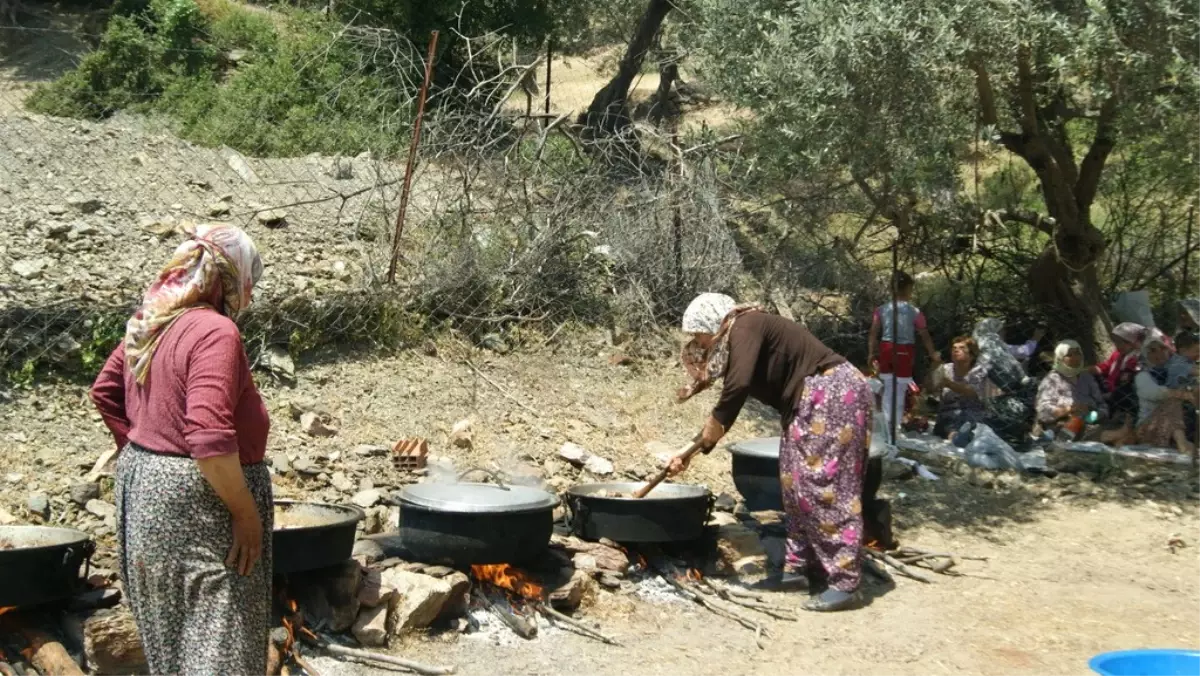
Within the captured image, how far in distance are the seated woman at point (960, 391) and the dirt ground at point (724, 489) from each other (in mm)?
832

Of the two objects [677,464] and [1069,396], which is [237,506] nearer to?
[677,464]

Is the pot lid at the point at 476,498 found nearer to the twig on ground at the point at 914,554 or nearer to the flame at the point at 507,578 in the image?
the flame at the point at 507,578

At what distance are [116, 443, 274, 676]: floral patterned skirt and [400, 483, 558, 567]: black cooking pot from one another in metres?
1.81

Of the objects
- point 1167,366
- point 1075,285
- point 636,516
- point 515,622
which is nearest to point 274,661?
point 515,622

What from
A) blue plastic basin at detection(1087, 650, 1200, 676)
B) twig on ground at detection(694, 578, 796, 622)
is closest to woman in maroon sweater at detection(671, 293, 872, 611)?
twig on ground at detection(694, 578, 796, 622)

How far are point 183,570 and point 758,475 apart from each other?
389 cm

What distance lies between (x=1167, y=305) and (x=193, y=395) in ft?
31.7

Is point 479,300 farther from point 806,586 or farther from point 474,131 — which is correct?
point 806,586

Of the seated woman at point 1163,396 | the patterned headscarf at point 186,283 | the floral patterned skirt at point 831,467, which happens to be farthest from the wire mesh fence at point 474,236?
the patterned headscarf at point 186,283

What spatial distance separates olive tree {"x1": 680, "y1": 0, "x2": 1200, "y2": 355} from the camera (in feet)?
24.1

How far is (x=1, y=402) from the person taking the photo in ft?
21.2

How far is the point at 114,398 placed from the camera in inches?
142

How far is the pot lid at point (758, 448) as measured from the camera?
6.63 m

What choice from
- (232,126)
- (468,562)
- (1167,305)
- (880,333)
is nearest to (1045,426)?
(880,333)
